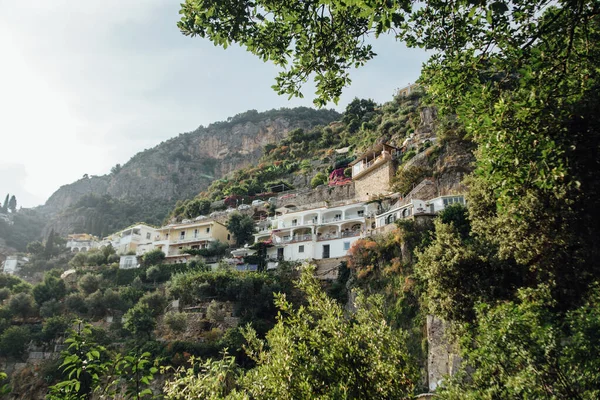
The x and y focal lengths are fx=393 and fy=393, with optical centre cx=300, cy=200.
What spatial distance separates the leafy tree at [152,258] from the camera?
139 feet

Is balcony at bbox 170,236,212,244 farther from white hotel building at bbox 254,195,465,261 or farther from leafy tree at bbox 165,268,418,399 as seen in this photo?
leafy tree at bbox 165,268,418,399

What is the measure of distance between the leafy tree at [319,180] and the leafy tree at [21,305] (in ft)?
107

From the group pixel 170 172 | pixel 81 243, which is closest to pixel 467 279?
pixel 81 243

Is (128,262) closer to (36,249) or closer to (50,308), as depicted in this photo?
(50,308)

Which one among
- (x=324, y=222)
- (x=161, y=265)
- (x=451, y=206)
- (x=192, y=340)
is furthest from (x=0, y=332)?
(x=451, y=206)

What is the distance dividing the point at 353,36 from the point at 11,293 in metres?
43.2

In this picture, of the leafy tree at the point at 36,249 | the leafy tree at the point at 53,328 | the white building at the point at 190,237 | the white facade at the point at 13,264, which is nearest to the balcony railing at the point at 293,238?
the white building at the point at 190,237

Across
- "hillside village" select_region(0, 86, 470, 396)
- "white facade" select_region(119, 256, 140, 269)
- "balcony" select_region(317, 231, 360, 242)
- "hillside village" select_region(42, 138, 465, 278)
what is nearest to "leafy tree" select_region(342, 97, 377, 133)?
"hillside village" select_region(0, 86, 470, 396)

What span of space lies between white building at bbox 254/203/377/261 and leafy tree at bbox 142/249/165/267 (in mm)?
10838

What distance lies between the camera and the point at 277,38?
19.3 feet

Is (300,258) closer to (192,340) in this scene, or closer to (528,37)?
(192,340)

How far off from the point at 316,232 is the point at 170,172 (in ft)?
279

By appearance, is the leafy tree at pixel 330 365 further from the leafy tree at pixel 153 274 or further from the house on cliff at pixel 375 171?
the leafy tree at pixel 153 274

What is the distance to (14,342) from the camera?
29453 millimetres
